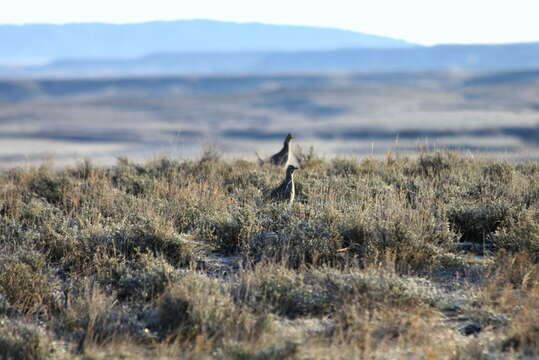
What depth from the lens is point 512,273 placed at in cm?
633

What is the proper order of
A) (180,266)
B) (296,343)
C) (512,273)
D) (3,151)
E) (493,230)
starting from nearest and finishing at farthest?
(296,343), (512,273), (180,266), (493,230), (3,151)

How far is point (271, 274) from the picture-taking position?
612 centimetres

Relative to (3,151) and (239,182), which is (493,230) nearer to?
(239,182)

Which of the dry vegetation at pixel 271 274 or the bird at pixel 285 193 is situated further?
the bird at pixel 285 193

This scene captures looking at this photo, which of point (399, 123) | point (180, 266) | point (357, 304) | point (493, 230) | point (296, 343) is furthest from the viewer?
point (399, 123)

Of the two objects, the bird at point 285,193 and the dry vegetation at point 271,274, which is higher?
the bird at point 285,193

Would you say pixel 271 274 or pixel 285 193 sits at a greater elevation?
pixel 285 193

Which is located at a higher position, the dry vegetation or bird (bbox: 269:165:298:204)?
bird (bbox: 269:165:298:204)

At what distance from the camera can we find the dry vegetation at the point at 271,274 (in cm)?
527

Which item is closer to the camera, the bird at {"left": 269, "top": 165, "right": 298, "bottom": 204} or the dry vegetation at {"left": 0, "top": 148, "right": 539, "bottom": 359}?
the dry vegetation at {"left": 0, "top": 148, "right": 539, "bottom": 359}

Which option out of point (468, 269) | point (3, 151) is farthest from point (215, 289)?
point (3, 151)

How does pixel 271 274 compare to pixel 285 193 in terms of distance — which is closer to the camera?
pixel 271 274

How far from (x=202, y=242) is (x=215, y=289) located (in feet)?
5.36

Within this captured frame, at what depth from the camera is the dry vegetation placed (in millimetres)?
5270
